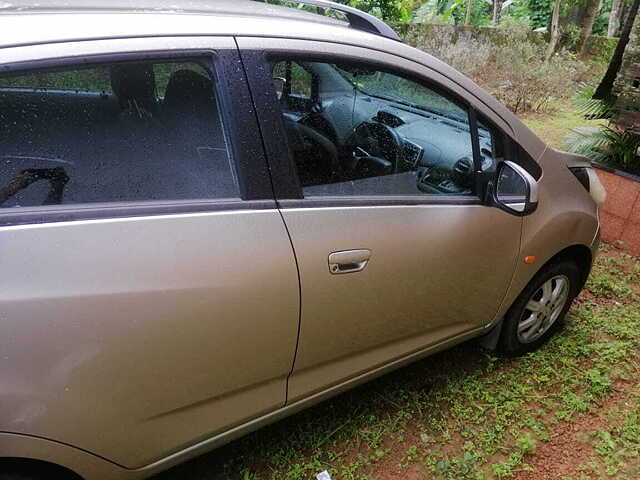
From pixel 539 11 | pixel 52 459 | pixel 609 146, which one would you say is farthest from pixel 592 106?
pixel 539 11

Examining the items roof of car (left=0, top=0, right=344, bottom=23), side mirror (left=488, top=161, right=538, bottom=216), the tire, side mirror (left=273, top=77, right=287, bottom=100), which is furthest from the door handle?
the tire

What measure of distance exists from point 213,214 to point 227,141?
0.77ft

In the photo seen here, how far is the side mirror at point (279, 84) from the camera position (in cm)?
157

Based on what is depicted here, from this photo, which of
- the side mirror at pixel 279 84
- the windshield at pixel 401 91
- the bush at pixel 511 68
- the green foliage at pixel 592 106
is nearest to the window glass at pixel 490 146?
the windshield at pixel 401 91

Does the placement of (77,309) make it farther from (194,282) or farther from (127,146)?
(127,146)

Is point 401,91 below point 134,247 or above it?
above

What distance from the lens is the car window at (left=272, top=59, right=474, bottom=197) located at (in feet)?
5.53

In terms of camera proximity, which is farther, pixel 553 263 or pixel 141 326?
pixel 553 263

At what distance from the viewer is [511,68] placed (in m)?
8.02

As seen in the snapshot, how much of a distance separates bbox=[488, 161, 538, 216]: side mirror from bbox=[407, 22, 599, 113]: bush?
6.55 meters

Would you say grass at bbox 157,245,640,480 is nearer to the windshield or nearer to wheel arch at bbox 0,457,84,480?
wheel arch at bbox 0,457,84,480

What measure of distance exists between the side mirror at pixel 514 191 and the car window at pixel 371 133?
0.12 meters

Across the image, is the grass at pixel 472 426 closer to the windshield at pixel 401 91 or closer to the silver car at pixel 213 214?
the silver car at pixel 213 214

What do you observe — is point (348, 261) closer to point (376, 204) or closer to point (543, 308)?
point (376, 204)
